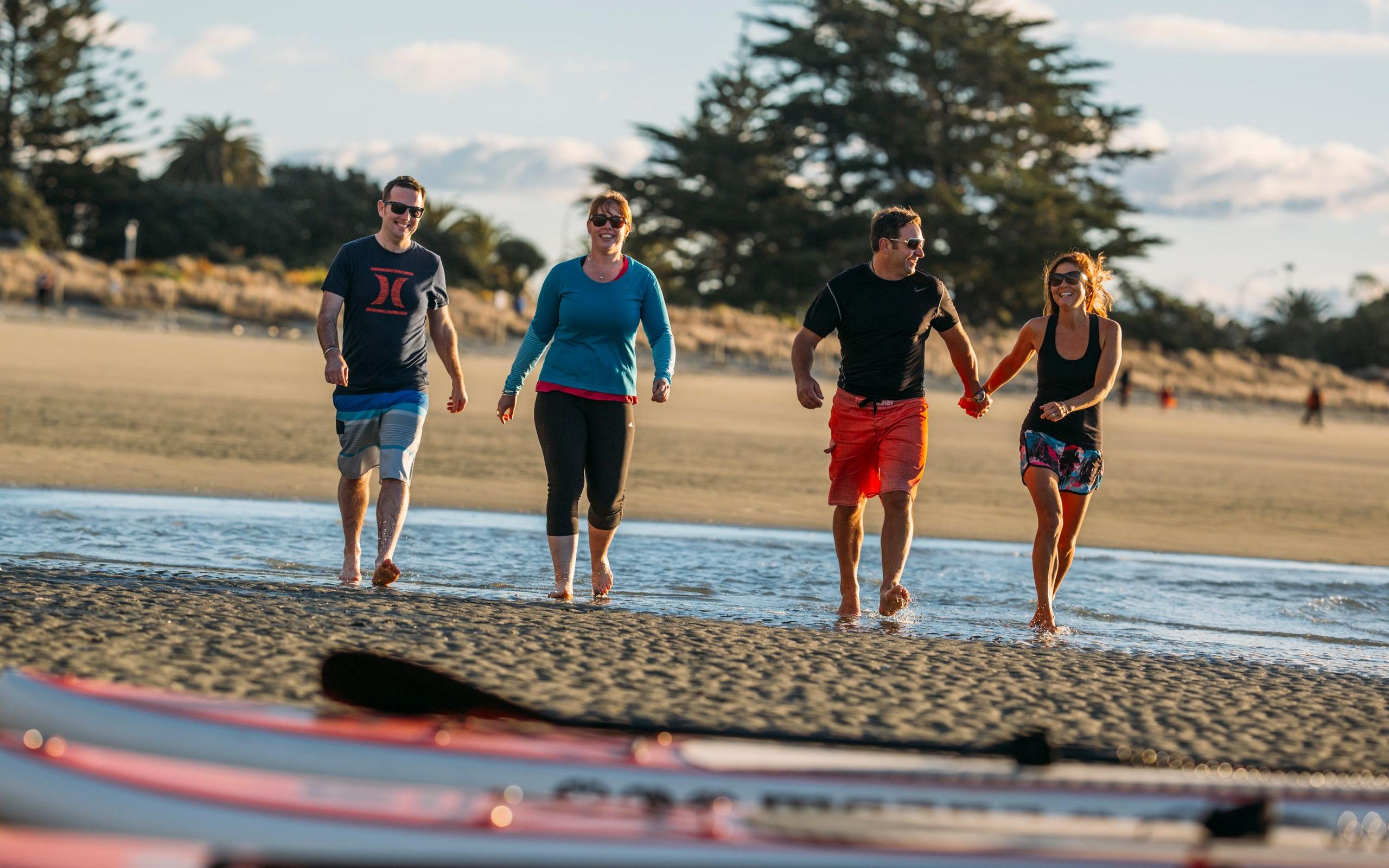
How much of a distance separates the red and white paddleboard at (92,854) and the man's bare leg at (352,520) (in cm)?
430

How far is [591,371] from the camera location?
22.4 ft

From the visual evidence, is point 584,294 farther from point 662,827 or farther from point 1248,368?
point 1248,368

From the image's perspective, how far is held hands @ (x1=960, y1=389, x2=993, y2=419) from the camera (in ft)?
24.3

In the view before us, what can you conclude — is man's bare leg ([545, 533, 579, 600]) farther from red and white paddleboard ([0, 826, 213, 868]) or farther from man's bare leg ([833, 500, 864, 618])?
red and white paddleboard ([0, 826, 213, 868])

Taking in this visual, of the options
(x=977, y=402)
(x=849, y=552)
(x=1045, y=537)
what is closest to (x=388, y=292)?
(x=849, y=552)

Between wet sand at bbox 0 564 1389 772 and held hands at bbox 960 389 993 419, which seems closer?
wet sand at bbox 0 564 1389 772

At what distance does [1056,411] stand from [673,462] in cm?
810

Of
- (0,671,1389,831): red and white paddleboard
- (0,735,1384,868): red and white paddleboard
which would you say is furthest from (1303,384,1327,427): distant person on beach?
(0,735,1384,868): red and white paddleboard

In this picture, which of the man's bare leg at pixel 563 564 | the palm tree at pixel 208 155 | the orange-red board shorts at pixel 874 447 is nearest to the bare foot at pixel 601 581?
the man's bare leg at pixel 563 564

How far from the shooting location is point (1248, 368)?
6278 cm

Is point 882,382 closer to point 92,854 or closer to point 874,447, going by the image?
point 874,447

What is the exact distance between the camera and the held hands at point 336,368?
6.71m

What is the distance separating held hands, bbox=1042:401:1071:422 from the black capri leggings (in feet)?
5.90

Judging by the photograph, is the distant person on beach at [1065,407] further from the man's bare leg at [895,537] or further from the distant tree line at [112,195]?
the distant tree line at [112,195]
